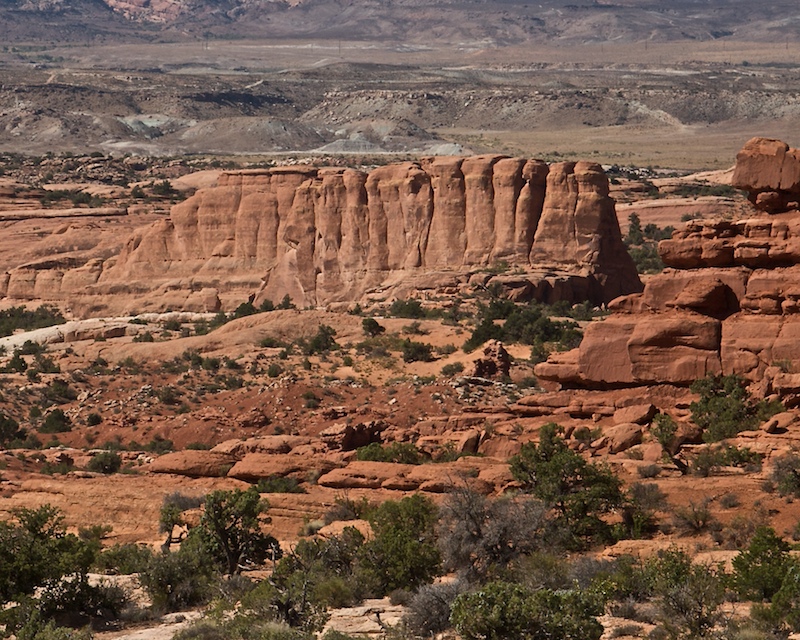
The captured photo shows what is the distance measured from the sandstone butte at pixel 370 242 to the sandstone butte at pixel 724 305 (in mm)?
31209

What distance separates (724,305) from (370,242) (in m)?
40.2

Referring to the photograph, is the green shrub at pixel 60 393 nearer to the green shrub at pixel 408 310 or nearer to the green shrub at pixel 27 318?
the green shrub at pixel 408 310

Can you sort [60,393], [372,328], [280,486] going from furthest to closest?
[372,328]
[60,393]
[280,486]

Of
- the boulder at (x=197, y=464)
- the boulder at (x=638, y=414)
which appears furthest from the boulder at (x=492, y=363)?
the boulder at (x=638, y=414)

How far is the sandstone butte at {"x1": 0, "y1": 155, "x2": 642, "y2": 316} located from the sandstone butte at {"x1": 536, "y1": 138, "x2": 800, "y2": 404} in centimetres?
3121

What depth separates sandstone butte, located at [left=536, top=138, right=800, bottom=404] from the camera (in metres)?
38.3

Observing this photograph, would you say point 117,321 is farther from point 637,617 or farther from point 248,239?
point 637,617

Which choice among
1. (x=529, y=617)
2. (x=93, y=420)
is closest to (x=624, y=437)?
(x=529, y=617)

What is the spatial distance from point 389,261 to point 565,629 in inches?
2173

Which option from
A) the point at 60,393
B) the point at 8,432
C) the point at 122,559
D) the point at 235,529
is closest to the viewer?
the point at 122,559

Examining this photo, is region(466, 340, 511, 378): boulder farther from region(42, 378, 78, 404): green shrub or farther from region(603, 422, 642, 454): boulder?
region(603, 422, 642, 454): boulder

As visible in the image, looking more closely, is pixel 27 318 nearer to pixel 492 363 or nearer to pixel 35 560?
pixel 492 363

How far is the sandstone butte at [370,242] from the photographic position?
7412cm

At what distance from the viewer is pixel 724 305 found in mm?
39125
